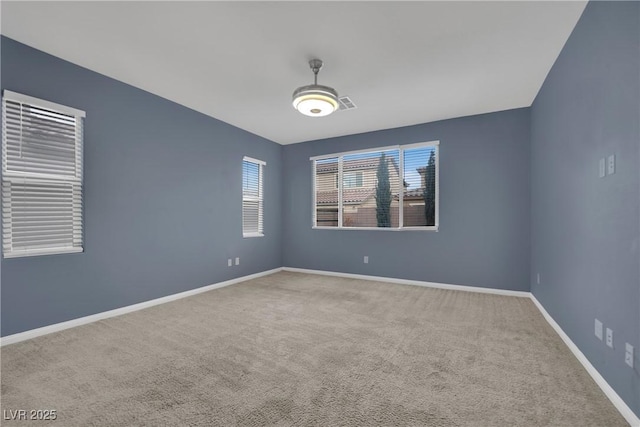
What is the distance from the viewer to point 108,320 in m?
3.22

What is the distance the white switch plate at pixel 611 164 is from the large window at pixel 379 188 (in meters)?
2.99

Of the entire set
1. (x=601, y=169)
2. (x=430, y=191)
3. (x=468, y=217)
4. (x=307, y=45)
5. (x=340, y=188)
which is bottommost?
Answer: (x=468, y=217)

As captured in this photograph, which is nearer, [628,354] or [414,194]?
[628,354]

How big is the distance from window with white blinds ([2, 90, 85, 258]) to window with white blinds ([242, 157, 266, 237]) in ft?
8.68

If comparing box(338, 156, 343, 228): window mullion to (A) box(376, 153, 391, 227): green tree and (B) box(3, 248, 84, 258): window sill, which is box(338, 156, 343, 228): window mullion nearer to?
(A) box(376, 153, 391, 227): green tree

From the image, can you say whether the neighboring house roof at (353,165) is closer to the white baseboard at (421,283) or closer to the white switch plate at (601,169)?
the white baseboard at (421,283)

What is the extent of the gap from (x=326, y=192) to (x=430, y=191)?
6.92 feet

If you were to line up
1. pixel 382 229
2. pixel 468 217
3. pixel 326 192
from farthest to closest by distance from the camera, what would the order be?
pixel 326 192, pixel 382 229, pixel 468 217

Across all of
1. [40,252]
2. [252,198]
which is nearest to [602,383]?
[40,252]

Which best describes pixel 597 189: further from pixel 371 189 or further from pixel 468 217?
pixel 371 189

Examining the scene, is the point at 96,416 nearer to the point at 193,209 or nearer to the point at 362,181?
the point at 193,209

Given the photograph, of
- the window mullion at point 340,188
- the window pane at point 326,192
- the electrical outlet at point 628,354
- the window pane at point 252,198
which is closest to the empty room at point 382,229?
the electrical outlet at point 628,354

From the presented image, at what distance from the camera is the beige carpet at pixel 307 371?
168cm

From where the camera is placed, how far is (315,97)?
2959mm
